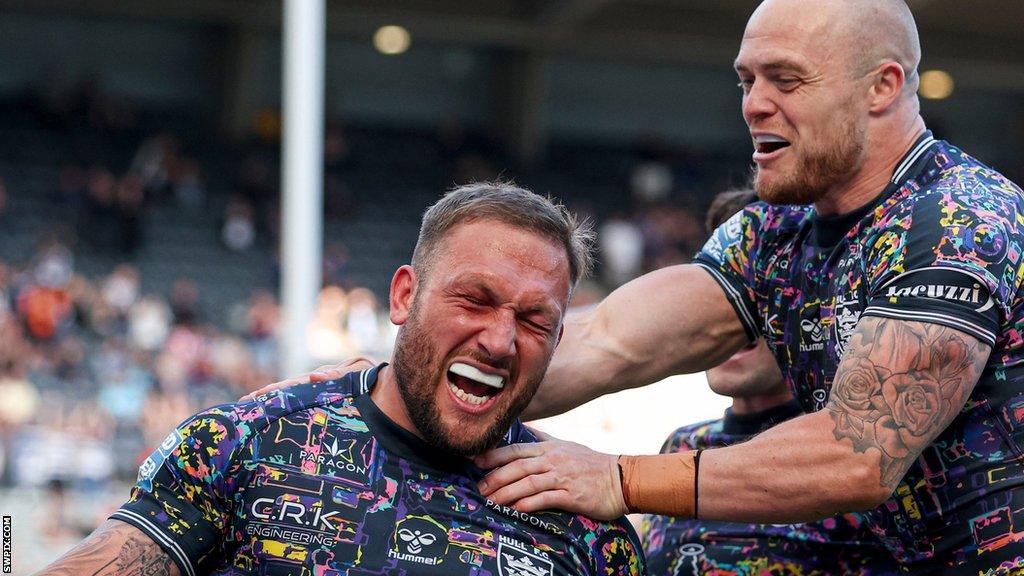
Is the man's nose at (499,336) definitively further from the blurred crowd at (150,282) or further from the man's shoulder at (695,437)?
the blurred crowd at (150,282)

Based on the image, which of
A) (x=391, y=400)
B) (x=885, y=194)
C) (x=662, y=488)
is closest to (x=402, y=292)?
(x=391, y=400)

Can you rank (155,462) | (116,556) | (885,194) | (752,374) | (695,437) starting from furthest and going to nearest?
1. (695,437)
2. (752,374)
3. (885,194)
4. (155,462)
5. (116,556)

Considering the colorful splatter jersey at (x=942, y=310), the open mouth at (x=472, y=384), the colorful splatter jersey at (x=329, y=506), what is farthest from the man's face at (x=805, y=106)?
the colorful splatter jersey at (x=329, y=506)

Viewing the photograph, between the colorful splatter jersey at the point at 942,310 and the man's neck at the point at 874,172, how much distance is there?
3cm

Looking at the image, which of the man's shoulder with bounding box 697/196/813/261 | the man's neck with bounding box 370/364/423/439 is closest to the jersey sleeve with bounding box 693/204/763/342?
the man's shoulder with bounding box 697/196/813/261

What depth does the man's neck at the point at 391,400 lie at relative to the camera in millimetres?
3018

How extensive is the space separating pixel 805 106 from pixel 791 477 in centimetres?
92

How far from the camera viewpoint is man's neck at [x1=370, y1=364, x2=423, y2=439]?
3018 mm

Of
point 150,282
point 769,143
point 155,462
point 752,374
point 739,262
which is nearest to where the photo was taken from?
point 155,462

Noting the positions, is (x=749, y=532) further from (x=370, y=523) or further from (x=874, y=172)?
(x=370, y=523)

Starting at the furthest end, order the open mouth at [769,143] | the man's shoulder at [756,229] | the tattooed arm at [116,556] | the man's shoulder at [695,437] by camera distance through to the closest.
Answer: the man's shoulder at [695,437] → the man's shoulder at [756,229] → the open mouth at [769,143] → the tattooed arm at [116,556]

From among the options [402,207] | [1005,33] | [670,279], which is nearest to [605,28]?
[402,207]

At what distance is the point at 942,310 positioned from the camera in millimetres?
2838

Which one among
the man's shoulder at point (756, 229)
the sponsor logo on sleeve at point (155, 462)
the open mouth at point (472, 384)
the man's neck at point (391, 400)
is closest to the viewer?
the sponsor logo on sleeve at point (155, 462)
